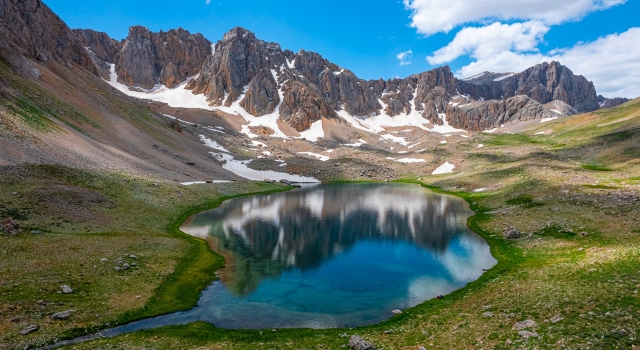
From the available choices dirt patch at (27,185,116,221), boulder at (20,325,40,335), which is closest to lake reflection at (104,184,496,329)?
boulder at (20,325,40,335)

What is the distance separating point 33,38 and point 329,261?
146707 mm

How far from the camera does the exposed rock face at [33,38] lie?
348 ft

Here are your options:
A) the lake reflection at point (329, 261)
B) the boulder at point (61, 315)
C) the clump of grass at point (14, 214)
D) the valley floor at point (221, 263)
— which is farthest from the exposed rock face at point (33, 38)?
the boulder at point (61, 315)

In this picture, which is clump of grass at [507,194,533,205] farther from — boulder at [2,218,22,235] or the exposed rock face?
the exposed rock face

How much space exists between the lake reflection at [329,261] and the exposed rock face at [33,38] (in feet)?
289

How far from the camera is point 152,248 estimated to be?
136ft

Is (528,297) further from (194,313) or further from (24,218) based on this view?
(24,218)

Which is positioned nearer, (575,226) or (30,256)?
(30,256)

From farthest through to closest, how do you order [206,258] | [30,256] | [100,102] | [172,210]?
[100,102] → [172,210] → [206,258] → [30,256]

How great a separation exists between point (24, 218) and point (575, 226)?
2634 inches

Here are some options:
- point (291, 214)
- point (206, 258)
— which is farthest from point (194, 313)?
point (291, 214)

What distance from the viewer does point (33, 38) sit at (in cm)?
12606

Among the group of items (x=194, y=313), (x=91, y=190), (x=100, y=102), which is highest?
(x=100, y=102)

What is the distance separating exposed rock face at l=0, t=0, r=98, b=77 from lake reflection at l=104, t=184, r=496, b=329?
88.1 m
